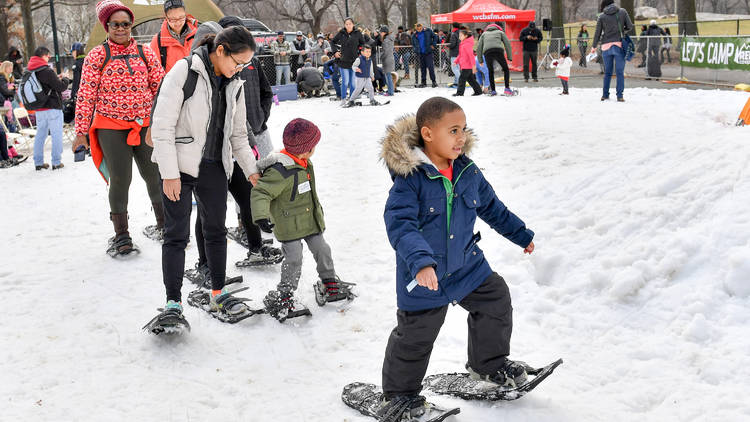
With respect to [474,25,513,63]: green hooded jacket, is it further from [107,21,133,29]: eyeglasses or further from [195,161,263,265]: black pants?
[107,21,133,29]: eyeglasses

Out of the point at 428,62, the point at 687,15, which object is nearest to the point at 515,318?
the point at 428,62

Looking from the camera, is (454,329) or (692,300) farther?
(454,329)

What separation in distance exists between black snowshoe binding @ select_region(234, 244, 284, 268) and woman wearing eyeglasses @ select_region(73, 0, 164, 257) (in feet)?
4.32

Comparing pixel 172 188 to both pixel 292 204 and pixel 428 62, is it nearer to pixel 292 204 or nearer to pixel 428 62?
pixel 292 204

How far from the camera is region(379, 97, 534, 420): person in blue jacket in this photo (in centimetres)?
310

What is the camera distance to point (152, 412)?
3570 millimetres

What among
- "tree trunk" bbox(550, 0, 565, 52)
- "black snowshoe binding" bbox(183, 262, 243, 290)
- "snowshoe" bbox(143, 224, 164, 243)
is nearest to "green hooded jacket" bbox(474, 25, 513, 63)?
"tree trunk" bbox(550, 0, 565, 52)

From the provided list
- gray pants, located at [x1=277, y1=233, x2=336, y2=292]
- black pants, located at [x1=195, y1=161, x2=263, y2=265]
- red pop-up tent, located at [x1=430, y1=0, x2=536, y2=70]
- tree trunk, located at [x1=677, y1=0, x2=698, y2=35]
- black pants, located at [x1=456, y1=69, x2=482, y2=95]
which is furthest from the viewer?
red pop-up tent, located at [x1=430, y1=0, x2=536, y2=70]

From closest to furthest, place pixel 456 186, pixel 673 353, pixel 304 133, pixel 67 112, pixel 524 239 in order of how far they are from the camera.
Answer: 1. pixel 456 186
2. pixel 524 239
3. pixel 673 353
4. pixel 304 133
5. pixel 67 112

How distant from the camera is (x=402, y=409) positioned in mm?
3266

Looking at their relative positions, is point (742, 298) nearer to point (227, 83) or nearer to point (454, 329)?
point (454, 329)

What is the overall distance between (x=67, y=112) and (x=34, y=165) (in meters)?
4.20

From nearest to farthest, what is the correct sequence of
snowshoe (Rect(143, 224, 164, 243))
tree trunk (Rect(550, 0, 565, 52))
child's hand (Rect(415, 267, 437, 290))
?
1. child's hand (Rect(415, 267, 437, 290))
2. snowshoe (Rect(143, 224, 164, 243))
3. tree trunk (Rect(550, 0, 565, 52))

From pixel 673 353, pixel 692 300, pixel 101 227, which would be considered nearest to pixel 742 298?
pixel 692 300
